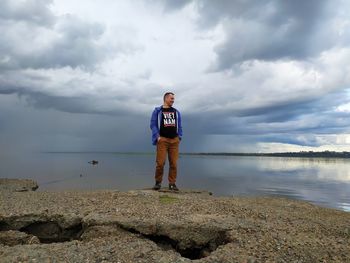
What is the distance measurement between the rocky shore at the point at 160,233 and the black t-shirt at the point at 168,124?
3.07 m

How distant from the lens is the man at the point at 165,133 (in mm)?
10701

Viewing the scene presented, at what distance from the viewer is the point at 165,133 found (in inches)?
426

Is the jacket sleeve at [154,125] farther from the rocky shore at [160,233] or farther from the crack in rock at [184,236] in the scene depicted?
the crack in rock at [184,236]

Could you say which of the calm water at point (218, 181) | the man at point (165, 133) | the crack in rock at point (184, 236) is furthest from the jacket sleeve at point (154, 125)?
the calm water at point (218, 181)

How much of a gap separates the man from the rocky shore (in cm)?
260

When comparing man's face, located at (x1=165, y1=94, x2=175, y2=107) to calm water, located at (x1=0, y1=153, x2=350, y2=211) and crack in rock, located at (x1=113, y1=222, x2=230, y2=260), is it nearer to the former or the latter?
crack in rock, located at (x1=113, y1=222, x2=230, y2=260)

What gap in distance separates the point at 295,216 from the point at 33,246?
517 centimetres

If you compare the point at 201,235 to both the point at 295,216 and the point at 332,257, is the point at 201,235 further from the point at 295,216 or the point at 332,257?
the point at 295,216

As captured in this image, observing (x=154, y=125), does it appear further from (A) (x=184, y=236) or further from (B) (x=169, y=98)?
(A) (x=184, y=236)

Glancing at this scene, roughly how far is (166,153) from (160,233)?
4967 mm

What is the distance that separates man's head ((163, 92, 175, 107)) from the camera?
10766mm

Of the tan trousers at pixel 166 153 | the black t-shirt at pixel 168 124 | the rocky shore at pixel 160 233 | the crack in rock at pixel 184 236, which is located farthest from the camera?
the black t-shirt at pixel 168 124

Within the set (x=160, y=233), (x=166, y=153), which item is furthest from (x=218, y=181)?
(x=160, y=233)

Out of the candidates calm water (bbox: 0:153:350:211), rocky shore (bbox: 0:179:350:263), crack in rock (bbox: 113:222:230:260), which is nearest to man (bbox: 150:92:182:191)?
rocky shore (bbox: 0:179:350:263)
